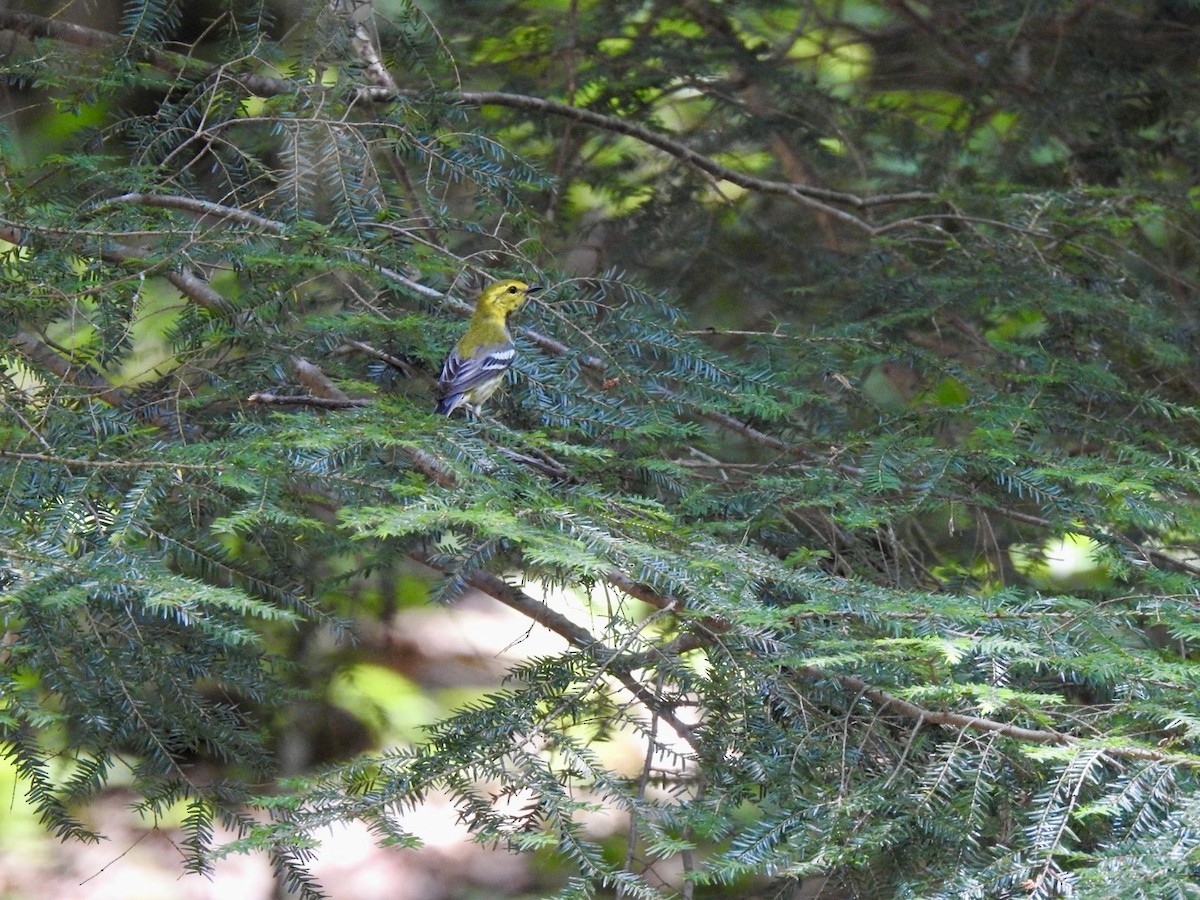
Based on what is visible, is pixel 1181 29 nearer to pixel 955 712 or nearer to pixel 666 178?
pixel 666 178

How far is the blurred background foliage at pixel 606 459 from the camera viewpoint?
82.1 inches

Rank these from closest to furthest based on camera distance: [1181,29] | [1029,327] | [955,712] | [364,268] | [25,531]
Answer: [25,531]
[955,712]
[364,268]
[1181,29]
[1029,327]

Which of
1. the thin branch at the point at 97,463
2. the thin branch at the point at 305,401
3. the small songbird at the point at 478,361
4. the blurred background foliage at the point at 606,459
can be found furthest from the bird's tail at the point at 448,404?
the thin branch at the point at 97,463

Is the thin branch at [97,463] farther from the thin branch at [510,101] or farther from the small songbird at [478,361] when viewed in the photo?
the thin branch at [510,101]

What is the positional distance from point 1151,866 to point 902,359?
2.04 metres

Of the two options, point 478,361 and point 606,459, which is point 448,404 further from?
point 606,459

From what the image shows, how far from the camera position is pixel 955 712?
2264 mm

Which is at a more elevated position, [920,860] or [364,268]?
[364,268]

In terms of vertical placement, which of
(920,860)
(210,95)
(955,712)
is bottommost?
(920,860)

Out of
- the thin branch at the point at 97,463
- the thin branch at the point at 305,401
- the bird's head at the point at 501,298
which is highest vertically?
the thin branch at the point at 97,463

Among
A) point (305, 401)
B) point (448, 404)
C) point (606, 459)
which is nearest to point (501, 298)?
point (448, 404)

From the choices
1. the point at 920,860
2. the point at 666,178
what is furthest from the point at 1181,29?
the point at 920,860

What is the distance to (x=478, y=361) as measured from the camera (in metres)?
3.68

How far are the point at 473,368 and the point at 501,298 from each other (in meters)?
0.80
